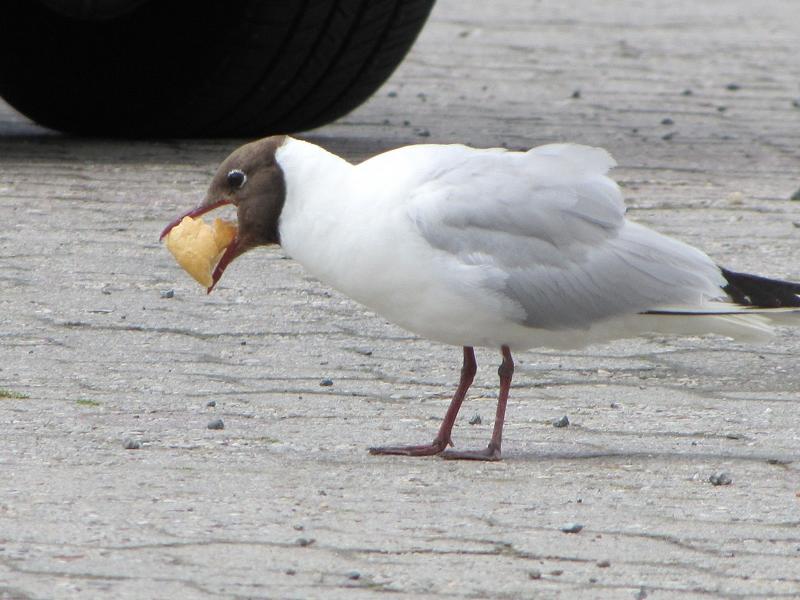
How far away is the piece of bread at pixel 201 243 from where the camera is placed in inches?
145

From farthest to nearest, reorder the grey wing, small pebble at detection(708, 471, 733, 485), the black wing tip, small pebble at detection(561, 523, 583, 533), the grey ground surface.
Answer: the black wing tip → the grey wing → small pebble at detection(708, 471, 733, 485) → small pebble at detection(561, 523, 583, 533) → the grey ground surface

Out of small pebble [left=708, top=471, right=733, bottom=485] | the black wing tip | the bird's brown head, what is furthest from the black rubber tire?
small pebble [left=708, top=471, right=733, bottom=485]

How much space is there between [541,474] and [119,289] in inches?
73.6

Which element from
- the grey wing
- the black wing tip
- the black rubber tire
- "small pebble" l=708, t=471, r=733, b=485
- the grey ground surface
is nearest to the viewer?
the grey ground surface

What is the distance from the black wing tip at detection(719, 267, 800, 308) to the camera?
3578 mm

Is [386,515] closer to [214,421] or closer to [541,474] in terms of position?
[541,474]

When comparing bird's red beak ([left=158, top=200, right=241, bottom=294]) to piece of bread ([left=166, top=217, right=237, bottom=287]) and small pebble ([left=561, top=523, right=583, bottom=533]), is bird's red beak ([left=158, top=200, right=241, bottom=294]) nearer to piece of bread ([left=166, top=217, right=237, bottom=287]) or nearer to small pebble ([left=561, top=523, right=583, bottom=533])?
piece of bread ([left=166, top=217, right=237, bottom=287])

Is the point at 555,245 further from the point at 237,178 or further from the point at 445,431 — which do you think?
the point at 237,178

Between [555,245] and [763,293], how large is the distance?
1.43ft

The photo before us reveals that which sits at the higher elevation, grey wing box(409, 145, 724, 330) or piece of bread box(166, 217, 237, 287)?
grey wing box(409, 145, 724, 330)

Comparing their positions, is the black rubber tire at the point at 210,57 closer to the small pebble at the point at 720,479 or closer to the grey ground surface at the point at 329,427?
the grey ground surface at the point at 329,427

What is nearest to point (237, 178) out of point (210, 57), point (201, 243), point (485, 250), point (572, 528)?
point (201, 243)

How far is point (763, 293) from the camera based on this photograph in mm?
3588

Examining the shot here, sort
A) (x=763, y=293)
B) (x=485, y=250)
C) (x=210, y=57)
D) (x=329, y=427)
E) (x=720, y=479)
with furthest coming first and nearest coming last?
(x=210, y=57)
(x=329, y=427)
(x=763, y=293)
(x=485, y=250)
(x=720, y=479)
